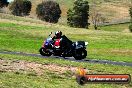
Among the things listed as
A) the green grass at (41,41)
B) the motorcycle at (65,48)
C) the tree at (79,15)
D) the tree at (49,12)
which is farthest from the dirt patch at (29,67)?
the tree at (49,12)

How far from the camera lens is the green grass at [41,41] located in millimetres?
48906

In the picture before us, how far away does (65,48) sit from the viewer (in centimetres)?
3203

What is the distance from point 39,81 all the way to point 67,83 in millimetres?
1635

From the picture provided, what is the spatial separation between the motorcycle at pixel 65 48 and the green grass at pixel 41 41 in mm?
11069

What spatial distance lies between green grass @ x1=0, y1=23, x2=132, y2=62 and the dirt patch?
56.2 ft

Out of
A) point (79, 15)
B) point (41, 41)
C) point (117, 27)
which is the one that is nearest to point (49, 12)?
point (79, 15)

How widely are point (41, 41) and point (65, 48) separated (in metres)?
28.4

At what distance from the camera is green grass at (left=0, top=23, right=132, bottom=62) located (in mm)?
48906

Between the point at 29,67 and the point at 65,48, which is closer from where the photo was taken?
the point at 29,67

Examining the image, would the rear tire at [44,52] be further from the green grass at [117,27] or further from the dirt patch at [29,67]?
the green grass at [117,27]

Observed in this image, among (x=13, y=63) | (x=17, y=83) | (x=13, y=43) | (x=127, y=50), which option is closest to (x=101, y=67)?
(x=13, y=63)

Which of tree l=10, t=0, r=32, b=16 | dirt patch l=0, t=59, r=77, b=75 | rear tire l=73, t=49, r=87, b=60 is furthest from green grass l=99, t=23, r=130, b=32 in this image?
dirt patch l=0, t=59, r=77, b=75

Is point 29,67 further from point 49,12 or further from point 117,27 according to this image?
point 117,27

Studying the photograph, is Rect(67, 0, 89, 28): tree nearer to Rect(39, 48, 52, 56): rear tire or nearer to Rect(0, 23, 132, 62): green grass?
Rect(0, 23, 132, 62): green grass
